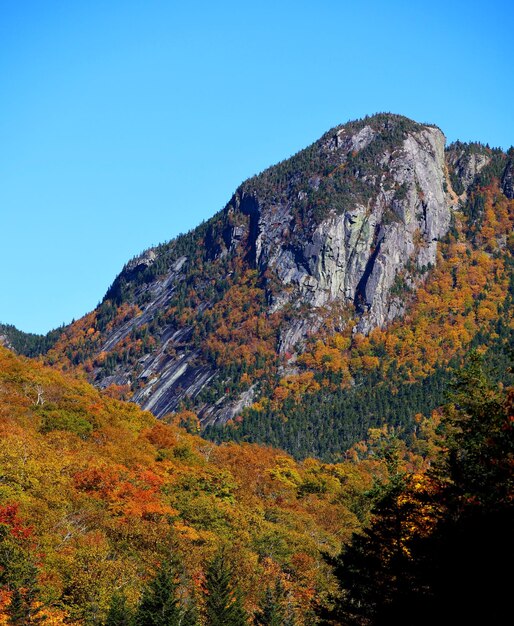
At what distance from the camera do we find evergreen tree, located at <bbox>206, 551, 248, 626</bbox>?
5225cm

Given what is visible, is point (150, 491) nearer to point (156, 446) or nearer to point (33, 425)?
point (33, 425)

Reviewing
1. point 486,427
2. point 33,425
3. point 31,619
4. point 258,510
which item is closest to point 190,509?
point 258,510

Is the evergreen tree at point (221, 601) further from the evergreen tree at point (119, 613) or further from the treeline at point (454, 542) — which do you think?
the treeline at point (454, 542)

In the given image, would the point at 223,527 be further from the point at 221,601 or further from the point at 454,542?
the point at 454,542

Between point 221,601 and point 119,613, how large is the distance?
909cm

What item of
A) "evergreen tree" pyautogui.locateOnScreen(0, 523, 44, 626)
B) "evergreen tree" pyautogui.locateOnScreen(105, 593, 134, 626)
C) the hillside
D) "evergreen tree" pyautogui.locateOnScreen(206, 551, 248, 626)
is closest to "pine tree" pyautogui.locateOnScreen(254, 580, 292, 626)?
"evergreen tree" pyautogui.locateOnScreen(206, 551, 248, 626)

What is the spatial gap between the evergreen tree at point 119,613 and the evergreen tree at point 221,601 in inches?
273

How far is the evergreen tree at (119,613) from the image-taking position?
45375 millimetres

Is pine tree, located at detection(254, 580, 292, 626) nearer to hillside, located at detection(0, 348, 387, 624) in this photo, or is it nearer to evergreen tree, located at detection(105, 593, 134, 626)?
hillside, located at detection(0, 348, 387, 624)

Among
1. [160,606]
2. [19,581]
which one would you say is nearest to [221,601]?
[160,606]

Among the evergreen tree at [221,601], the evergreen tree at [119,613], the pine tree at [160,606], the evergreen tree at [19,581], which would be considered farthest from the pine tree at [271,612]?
the evergreen tree at [19,581]

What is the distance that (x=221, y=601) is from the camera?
52.8m

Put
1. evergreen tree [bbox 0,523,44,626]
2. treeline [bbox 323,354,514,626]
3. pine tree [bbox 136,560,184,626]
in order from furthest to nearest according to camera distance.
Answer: pine tree [bbox 136,560,184,626] → evergreen tree [bbox 0,523,44,626] → treeline [bbox 323,354,514,626]

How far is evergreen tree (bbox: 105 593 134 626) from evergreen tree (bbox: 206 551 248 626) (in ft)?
22.8
